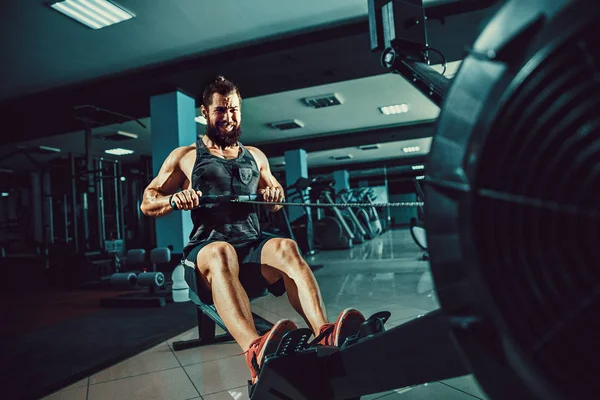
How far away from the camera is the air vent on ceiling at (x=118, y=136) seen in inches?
324

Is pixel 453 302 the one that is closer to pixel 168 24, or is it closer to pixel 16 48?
pixel 168 24

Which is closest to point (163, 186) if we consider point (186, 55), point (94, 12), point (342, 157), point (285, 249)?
point (285, 249)


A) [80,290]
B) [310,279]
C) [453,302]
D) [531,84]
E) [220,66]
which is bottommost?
[80,290]

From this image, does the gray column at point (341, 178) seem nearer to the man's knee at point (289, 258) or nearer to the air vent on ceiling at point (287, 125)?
the air vent on ceiling at point (287, 125)

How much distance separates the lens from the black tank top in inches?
66.6

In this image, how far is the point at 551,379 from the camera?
0.50 metres

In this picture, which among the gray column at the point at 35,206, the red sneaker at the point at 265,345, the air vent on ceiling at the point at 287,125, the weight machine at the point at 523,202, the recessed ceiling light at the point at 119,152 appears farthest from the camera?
the gray column at the point at 35,206

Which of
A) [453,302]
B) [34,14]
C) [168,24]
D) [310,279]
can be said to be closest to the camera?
[453,302]

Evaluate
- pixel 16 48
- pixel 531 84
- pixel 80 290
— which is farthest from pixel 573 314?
pixel 80 290

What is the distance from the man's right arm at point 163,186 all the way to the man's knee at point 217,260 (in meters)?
0.31

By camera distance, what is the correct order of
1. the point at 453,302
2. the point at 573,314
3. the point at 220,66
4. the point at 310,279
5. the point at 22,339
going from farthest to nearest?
the point at 220,66, the point at 22,339, the point at 310,279, the point at 453,302, the point at 573,314

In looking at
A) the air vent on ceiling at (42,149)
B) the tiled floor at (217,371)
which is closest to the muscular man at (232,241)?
the tiled floor at (217,371)

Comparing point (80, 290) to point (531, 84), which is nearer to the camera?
point (531, 84)

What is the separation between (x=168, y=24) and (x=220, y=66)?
2.65 ft
